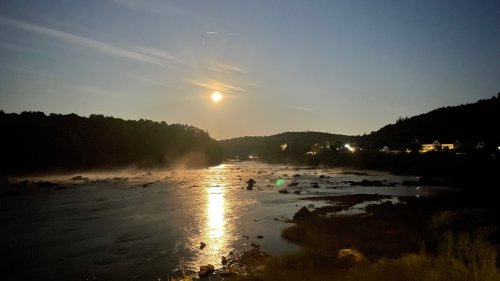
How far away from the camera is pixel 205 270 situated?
22.1 metres

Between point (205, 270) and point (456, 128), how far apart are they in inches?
6582

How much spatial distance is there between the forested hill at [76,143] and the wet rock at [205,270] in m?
105

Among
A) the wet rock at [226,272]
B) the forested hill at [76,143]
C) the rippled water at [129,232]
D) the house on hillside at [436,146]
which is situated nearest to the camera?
the wet rock at [226,272]

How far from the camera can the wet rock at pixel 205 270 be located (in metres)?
21.9

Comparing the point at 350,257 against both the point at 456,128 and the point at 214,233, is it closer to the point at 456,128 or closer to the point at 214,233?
the point at 214,233

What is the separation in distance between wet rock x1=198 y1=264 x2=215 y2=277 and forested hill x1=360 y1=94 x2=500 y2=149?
116287mm

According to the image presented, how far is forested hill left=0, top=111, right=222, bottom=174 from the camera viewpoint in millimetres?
111062

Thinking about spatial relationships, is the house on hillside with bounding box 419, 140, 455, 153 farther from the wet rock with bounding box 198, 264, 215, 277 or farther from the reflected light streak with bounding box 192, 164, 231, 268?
the wet rock with bounding box 198, 264, 215, 277

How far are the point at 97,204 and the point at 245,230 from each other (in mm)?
29149

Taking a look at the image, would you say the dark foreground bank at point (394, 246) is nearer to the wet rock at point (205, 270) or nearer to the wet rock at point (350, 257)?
the wet rock at point (350, 257)

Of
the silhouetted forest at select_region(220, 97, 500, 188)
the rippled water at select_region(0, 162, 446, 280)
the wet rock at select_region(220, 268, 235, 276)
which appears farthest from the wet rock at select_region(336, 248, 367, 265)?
the silhouetted forest at select_region(220, 97, 500, 188)

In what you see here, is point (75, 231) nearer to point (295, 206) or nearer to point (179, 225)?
point (179, 225)

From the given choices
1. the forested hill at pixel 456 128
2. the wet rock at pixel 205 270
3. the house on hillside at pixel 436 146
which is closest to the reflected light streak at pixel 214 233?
the wet rock at pixel 205 270

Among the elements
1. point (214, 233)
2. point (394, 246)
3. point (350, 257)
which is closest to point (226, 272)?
point (350, 257)
